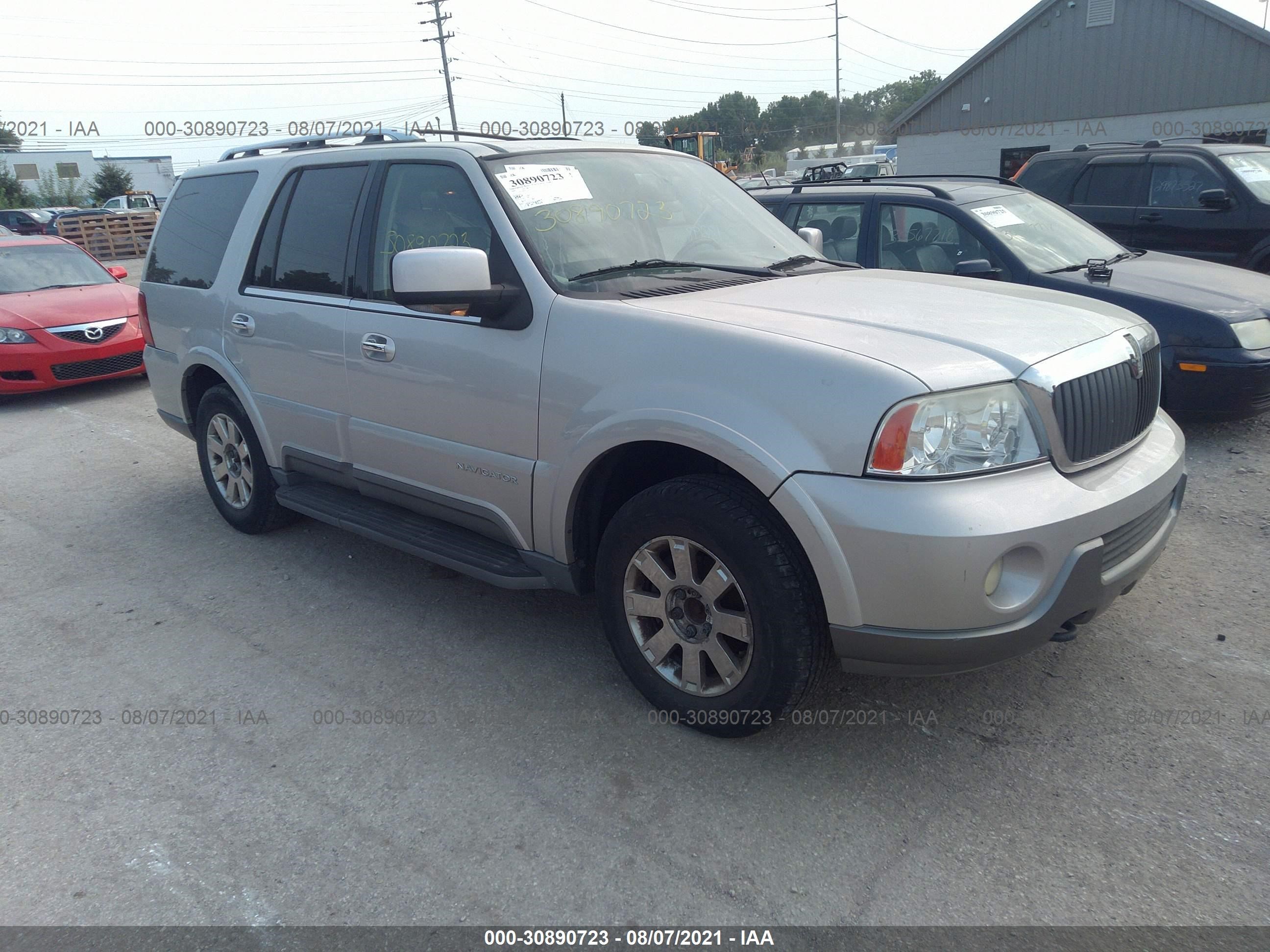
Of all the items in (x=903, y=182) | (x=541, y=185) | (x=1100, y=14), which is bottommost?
(x=903, y=182)

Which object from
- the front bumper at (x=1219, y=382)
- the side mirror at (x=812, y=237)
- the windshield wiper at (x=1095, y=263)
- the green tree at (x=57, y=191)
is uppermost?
the green tree at (x=57, y=191)

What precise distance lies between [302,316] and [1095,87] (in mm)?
27970

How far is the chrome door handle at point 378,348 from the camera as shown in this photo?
12.4 ft

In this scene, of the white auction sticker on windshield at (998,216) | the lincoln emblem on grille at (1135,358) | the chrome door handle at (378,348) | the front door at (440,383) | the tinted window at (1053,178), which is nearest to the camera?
the lincoln emblem on grille at (1135,358)

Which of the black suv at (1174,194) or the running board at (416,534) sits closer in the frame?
the running board at (416,534)

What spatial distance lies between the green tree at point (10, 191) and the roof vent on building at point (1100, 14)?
4904 cm

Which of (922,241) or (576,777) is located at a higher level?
(922,241)

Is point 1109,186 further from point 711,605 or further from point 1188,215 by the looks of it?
point 711,605

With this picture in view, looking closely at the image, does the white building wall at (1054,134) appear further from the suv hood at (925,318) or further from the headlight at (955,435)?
the headlight at (955,435)

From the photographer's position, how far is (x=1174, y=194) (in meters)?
8.56

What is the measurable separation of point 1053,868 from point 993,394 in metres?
1.27

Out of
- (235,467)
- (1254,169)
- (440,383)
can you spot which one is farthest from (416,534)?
(1254,169)

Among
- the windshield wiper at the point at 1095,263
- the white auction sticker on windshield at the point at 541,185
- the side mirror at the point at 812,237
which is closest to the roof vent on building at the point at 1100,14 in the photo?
the windshield wiper at the point at 1095,263

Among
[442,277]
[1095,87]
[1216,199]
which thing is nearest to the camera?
[442,277]
